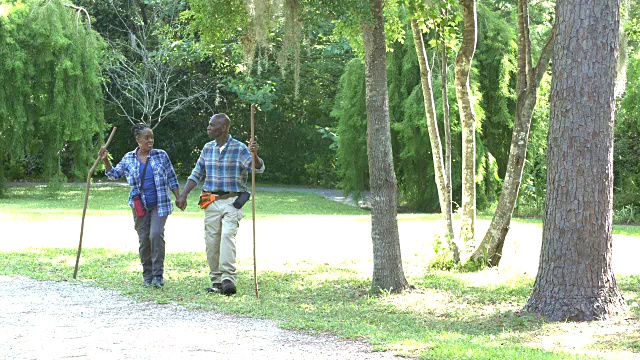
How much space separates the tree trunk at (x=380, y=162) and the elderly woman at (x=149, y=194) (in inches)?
90.2

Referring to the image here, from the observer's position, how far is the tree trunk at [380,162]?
31.8 ft

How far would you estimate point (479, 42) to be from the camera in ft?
78.6

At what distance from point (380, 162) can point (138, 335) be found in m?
3.39

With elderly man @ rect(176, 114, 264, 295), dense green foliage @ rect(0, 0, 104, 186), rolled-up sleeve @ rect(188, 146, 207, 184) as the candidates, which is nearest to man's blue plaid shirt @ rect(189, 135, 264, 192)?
elderly man @ rect(176, 114, 264, 295)

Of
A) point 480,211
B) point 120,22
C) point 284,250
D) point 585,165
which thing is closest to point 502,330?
point 585,165

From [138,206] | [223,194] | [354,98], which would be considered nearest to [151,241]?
[138,206]

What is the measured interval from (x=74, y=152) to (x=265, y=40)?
18727 mm

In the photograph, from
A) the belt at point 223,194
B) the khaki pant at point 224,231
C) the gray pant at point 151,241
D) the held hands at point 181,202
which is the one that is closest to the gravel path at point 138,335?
the gray pant at point 151,241

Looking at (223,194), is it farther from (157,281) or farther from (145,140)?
(157,281)

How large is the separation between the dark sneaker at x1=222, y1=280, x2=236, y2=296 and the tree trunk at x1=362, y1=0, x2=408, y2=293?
154cm

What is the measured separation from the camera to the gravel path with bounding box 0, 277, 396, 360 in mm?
6824

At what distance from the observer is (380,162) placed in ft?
32.0

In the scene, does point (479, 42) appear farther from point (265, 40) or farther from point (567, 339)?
point (567, 339)

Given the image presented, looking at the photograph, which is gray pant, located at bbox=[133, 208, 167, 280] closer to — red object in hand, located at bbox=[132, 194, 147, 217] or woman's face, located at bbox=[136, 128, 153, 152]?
red object in hand, located at bbox=[132, 194, 147, 217]
